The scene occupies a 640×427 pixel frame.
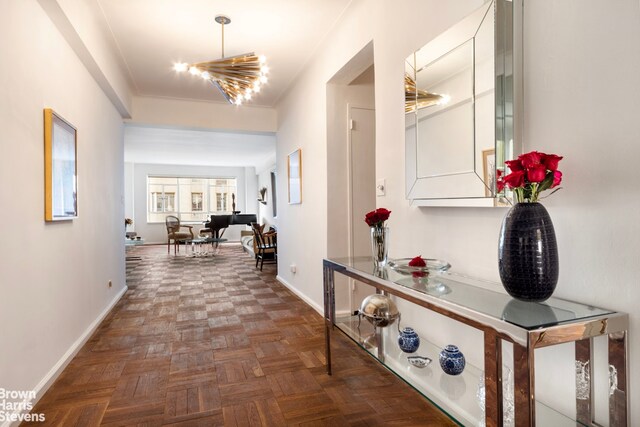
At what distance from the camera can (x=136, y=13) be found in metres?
3.08

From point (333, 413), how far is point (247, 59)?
8.30 ft

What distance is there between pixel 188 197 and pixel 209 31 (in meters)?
9.89

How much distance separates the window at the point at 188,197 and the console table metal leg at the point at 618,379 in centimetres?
1220

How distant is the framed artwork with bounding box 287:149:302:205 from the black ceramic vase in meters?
3.49

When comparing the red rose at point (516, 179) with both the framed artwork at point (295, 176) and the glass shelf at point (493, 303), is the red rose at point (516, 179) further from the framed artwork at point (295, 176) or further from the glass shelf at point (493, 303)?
the framed artwork at point (295, 176)

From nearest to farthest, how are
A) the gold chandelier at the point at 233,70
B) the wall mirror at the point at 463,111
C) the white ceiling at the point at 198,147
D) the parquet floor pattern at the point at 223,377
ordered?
1. the wall mirror at the point at 463,111
2. the parquet floor pattern at the point at 223,377
3. the gold chandelier at the point at 233,70
4. the white ceiling at the point at 198,147

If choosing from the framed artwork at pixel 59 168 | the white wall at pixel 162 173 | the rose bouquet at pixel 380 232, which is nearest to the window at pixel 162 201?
the white wall at pixel 162 173

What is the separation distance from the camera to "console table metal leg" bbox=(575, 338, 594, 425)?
3.96ft

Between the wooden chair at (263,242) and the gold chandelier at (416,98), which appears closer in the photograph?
the gold chandelier at (416,98)

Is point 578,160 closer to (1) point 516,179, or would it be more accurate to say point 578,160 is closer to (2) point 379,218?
(1) point 516,179

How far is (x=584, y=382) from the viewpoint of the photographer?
123 centimetres

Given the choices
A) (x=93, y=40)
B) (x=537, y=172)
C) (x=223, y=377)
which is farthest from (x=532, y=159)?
(x=93, y=40)

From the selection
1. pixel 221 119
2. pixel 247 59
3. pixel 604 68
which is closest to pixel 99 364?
pixel 247 59

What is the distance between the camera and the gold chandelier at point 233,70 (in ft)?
9.21
